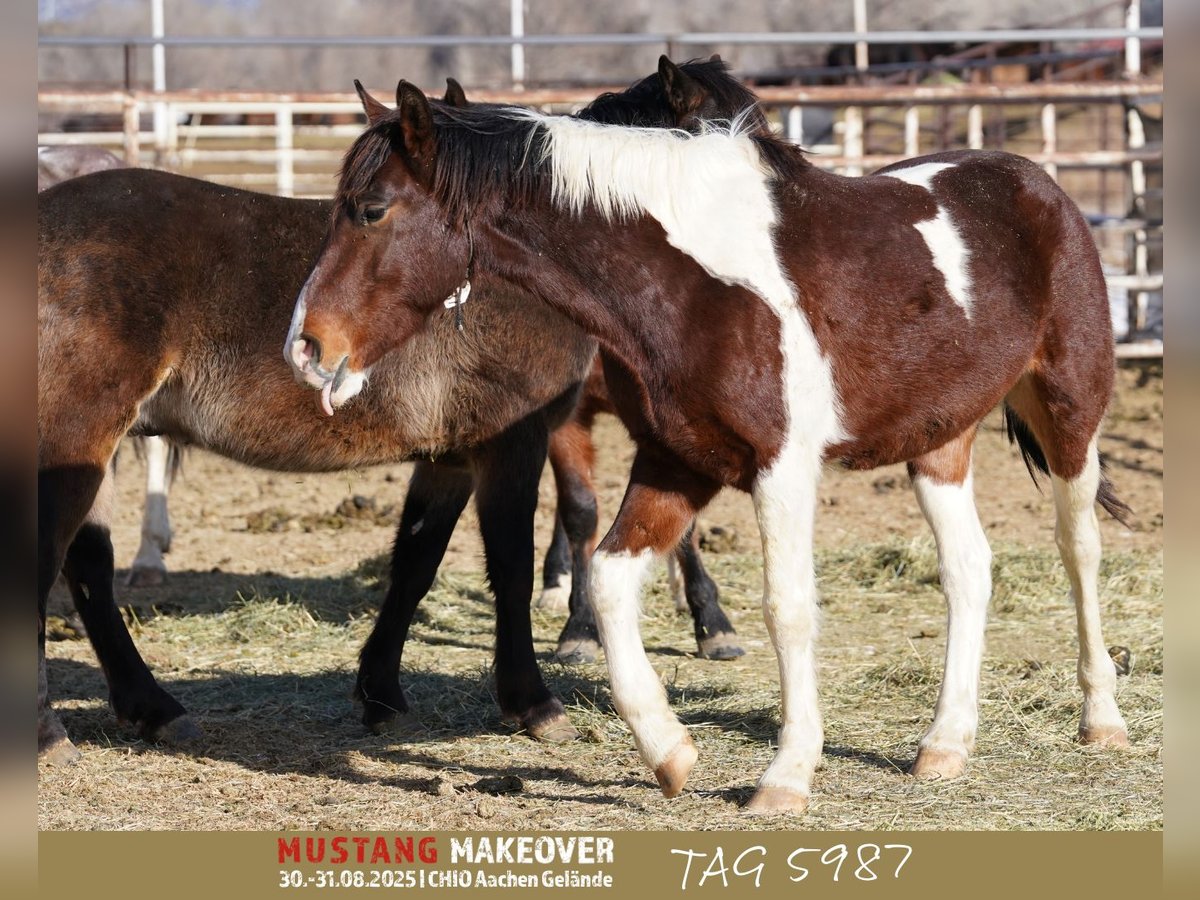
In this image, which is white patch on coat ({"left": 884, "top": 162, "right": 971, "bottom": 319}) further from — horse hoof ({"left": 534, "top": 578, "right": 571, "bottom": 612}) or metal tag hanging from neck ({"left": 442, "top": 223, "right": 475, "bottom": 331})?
horse hoof ({"left": 534, "top": 578, "right": 571, "bottom": 612})

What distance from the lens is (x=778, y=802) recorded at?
12.2 feet

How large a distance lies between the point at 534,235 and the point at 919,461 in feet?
5.13

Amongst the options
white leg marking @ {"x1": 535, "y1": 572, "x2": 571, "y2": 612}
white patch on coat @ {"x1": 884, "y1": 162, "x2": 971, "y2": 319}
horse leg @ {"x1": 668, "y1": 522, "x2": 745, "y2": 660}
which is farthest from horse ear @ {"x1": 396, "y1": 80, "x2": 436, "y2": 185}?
white leg marking @ {"x1": 535, "y1": 572, "x2": 571, "y2": 612}

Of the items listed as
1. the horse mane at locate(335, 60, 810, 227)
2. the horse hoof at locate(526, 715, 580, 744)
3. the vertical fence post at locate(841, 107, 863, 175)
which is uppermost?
the vertical fence post at locate(841, 107, 863, 175)

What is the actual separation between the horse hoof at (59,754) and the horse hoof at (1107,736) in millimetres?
3285

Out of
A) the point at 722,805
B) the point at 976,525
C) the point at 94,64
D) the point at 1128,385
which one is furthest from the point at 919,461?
the point at 94,64

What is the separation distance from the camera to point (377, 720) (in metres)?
4.89

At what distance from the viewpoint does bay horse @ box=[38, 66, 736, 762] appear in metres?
4.29

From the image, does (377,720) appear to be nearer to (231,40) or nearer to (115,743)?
(115,743)

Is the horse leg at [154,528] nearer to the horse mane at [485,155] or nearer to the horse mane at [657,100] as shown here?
the horse mane at [657,100]

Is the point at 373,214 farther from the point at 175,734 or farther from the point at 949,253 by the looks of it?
the point at 175,734

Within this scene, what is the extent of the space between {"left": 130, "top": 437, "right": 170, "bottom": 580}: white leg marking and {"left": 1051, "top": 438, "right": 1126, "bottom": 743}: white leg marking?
15.5 feet

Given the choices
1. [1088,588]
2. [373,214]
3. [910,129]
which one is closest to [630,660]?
[373,214]

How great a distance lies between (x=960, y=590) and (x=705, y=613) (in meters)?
1.80
